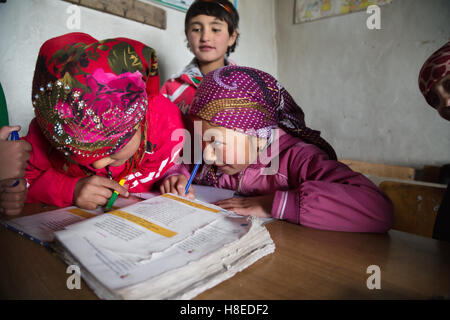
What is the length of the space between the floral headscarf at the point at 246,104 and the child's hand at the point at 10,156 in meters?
0.52

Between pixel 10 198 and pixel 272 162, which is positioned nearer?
pixel 10 198

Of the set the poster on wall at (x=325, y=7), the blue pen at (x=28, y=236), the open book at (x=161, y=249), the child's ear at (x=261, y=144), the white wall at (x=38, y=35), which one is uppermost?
the poster on wall at (x=325, y=7)

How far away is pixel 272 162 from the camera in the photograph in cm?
93

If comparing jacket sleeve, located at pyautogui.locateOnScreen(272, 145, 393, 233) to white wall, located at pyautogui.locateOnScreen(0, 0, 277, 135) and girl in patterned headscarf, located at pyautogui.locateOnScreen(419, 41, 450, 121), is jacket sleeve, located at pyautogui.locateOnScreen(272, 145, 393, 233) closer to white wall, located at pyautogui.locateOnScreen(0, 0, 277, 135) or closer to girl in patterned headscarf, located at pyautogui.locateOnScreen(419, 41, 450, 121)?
girl in patterned headscarf, located at pyautogui.locateOnScreen(419, 41, 450, 121)

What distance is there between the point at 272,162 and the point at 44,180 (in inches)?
29.3

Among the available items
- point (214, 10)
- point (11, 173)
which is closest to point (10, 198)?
point (11, 173)

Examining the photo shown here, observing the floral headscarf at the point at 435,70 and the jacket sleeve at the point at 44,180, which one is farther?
the jacket sleeve at the point at 44,180

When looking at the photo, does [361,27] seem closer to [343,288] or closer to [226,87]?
[226,87]

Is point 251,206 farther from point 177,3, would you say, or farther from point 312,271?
point 177,3

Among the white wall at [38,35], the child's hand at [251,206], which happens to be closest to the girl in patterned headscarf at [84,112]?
the child's hand at [251,206]

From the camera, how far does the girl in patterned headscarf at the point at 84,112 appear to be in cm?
65

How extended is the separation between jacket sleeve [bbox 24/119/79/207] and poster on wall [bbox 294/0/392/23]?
8.07ft

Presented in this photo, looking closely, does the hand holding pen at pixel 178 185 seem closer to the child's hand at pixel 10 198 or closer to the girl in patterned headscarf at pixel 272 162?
the girl in patterned headscarf at pixel 272 162

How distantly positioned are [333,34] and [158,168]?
2170mm
